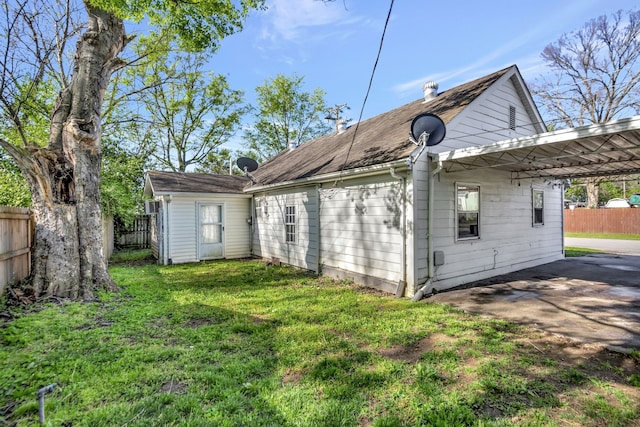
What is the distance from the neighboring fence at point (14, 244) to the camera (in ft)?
15.3

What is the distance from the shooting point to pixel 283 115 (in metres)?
27.6

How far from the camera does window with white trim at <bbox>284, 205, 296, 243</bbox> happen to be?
30.5 feet

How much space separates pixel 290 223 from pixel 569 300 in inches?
268

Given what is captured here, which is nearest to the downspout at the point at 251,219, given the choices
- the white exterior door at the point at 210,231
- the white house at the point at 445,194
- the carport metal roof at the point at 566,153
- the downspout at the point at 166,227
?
the white exterior door at the point at 210,231

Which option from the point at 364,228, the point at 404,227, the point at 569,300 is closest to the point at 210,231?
the point at 364,228

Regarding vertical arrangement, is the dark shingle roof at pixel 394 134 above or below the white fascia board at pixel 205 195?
above

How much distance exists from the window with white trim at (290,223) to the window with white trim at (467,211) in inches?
183

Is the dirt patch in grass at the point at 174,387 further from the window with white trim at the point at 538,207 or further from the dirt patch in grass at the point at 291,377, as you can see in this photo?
the window with white trim at the point at 538,207

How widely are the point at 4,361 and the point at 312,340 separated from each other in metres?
3.22

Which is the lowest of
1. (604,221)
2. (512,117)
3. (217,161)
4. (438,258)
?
(438,258)

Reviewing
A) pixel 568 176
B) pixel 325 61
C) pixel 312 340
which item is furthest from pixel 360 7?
pixel 568 176

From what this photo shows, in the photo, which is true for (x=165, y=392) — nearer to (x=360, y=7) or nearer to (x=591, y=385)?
(x=591, y=385)

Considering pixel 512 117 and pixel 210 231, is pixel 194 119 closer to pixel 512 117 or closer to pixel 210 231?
pixel 210 231

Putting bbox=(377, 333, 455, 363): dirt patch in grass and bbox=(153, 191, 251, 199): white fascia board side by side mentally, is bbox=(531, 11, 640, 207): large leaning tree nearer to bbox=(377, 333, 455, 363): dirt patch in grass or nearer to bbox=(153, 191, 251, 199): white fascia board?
bbox=(153, 191, 251, 199): white fascia board
